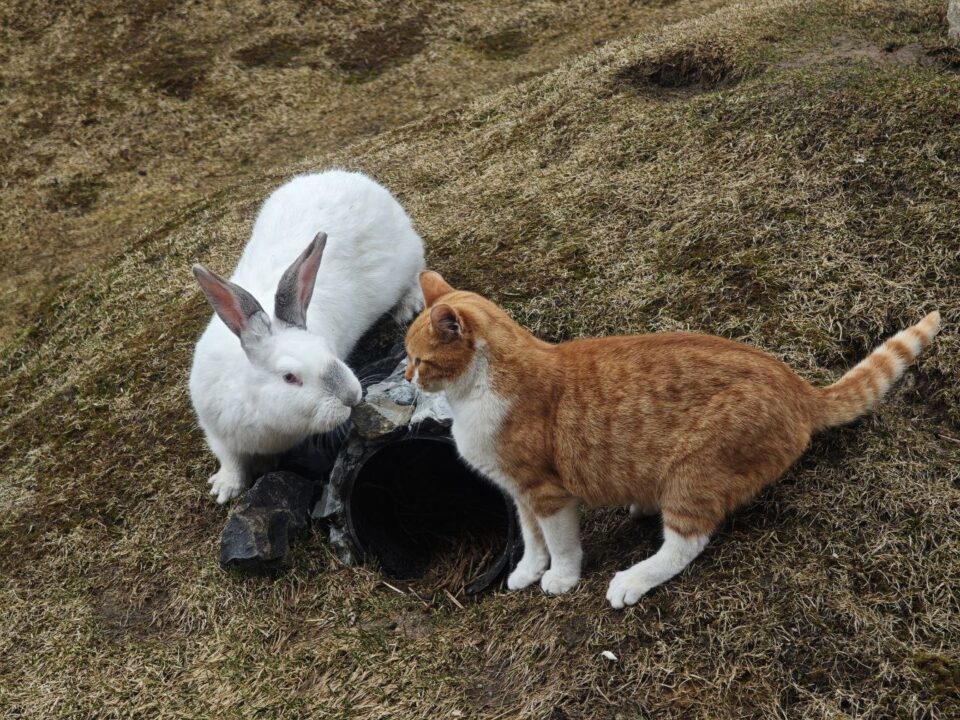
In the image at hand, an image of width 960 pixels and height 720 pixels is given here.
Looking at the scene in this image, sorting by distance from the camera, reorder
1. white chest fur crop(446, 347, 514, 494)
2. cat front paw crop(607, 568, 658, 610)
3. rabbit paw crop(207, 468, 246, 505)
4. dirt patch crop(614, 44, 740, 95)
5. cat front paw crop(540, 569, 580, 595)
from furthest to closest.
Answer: dirt patch crop(614, 44, 740, 95) < rabbit paw crop(207, 468, 246, 505) < cat front paw crop(540, 569, 580, 595) < white chest fur crop(446, 347, 514, 494) < cat front paw crop(607, 568, 658, 610)

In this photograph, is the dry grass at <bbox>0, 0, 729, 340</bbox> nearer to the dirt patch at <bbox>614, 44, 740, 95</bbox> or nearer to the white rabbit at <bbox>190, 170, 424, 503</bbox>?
the dirt patch at <bbox>614, 44, 740, 95</bbox>

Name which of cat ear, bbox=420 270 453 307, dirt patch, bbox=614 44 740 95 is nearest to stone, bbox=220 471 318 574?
cat ear, bbox=420 270 453 307

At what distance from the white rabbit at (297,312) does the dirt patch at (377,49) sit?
23.8ft

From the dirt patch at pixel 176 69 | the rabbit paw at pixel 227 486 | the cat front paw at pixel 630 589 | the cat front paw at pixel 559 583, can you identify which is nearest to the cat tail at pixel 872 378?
the cat front paw at pixel 630 589

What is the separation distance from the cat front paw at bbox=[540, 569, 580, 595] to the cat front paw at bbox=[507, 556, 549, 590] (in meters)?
0.18

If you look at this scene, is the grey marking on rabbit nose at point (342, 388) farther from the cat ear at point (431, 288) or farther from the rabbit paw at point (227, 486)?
the rabbit paw at point (227, 486)

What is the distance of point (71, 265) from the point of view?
34.1 feet

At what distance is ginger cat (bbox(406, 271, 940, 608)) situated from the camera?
12.1 feet

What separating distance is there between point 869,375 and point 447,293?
2079 mm

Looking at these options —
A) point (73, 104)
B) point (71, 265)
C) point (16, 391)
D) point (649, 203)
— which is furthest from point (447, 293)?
point (73, 104)

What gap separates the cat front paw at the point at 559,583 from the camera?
4168 mm

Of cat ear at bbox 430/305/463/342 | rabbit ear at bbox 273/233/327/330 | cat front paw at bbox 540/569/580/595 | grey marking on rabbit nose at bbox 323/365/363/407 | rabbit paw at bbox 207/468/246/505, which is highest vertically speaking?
cat ear at bbox 430/305/463/342

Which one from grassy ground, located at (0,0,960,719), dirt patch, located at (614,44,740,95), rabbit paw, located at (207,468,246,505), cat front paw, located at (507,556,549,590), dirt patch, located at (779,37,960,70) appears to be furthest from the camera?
dirt patch, located at (614,44,740,95)

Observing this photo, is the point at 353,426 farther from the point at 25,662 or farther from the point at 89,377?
the point at 89,377
